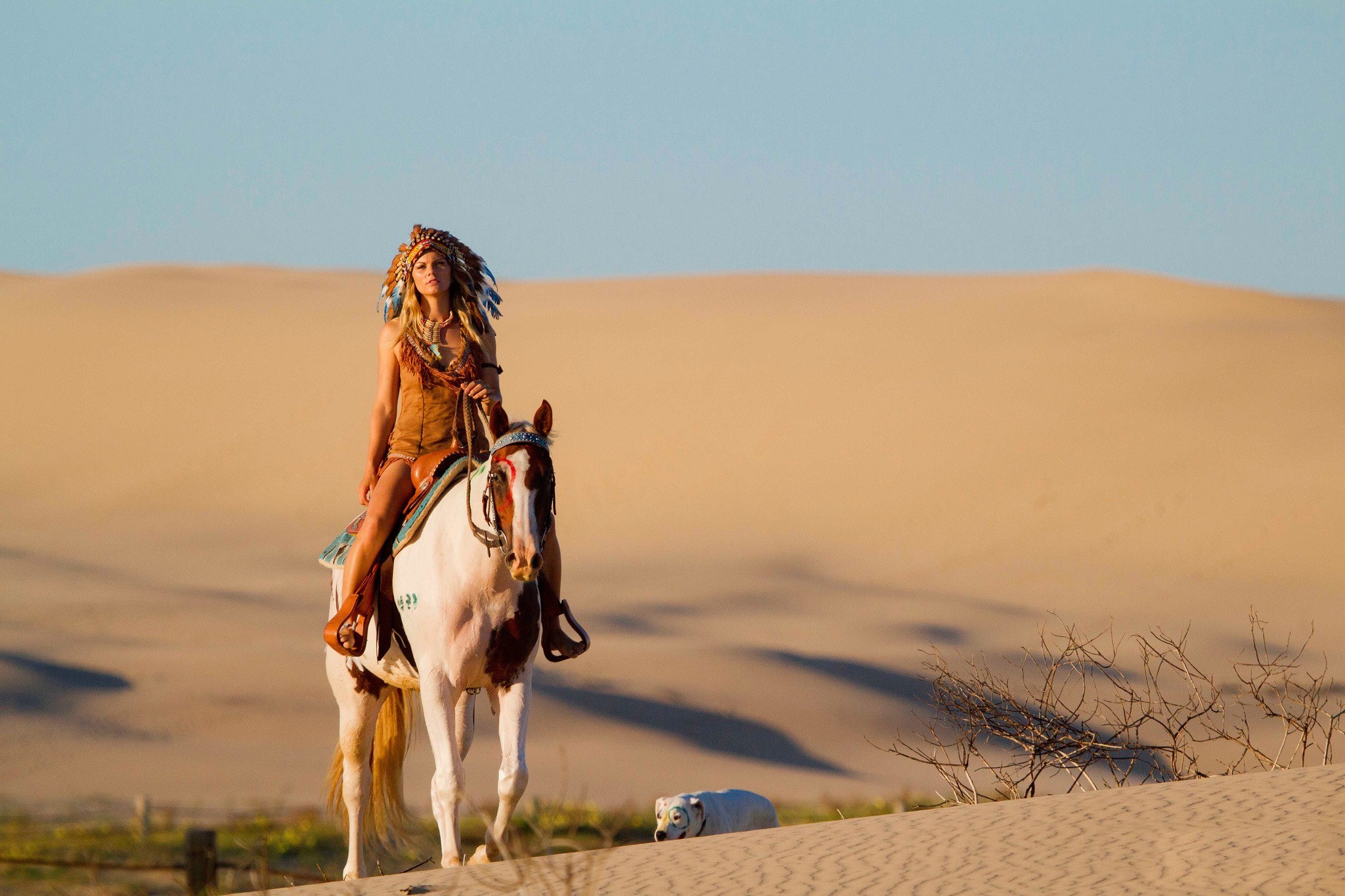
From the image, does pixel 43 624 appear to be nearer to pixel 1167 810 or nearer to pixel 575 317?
pixel 1167 810

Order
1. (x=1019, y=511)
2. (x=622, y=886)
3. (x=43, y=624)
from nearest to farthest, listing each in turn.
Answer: (x=622, y=886), (x=43, y=624), (x=1019, y=511)

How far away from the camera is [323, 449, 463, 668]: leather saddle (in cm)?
735

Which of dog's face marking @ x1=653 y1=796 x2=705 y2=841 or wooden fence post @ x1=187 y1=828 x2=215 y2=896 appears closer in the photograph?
wooden fence post @ x1=187 y1=828 x2=215 y2=896

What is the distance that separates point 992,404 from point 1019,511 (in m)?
6.37

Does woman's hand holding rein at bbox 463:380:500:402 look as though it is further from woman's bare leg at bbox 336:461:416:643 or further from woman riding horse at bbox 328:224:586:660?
woman's bare leg at bbox 336:461:416:643

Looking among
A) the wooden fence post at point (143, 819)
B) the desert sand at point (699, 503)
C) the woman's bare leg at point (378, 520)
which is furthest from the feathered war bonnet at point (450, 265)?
the desert sand at point (699, 503)

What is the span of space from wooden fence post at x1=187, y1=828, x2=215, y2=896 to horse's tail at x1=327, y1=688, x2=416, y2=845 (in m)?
0.99

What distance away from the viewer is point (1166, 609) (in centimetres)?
2816

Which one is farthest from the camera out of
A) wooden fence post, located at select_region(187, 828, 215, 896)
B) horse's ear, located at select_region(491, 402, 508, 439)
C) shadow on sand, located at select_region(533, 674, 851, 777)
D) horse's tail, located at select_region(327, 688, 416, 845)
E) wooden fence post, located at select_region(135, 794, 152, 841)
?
shadow on sand, located at select_region(533, 674, 851, 777)

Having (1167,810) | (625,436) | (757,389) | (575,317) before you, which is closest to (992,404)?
(757,389)

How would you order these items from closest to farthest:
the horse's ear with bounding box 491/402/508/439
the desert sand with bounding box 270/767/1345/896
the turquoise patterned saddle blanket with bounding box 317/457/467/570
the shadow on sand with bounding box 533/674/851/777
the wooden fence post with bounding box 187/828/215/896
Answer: the desert sand with bounding box 270/767/1345/896
the horse's ear with bounding box 491/402/508/439
the wooden fence post with bounding box 187/828/215/896
the turquoise patterned saddle blanket with bounding box 317/457/467/570
the shadow on sand with bounding box 533/674/851/777

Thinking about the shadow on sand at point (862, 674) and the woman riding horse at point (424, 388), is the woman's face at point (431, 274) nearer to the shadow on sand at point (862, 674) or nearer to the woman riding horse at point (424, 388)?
the woman riding horse at point (424, 388)

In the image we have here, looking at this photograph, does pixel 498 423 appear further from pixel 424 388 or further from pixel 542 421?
pixel 424 388

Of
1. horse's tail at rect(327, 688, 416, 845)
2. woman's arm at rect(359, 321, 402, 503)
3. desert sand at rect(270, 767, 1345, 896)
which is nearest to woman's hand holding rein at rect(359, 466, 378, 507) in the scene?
woman's arm at rect(359, 321, 402, 503)
